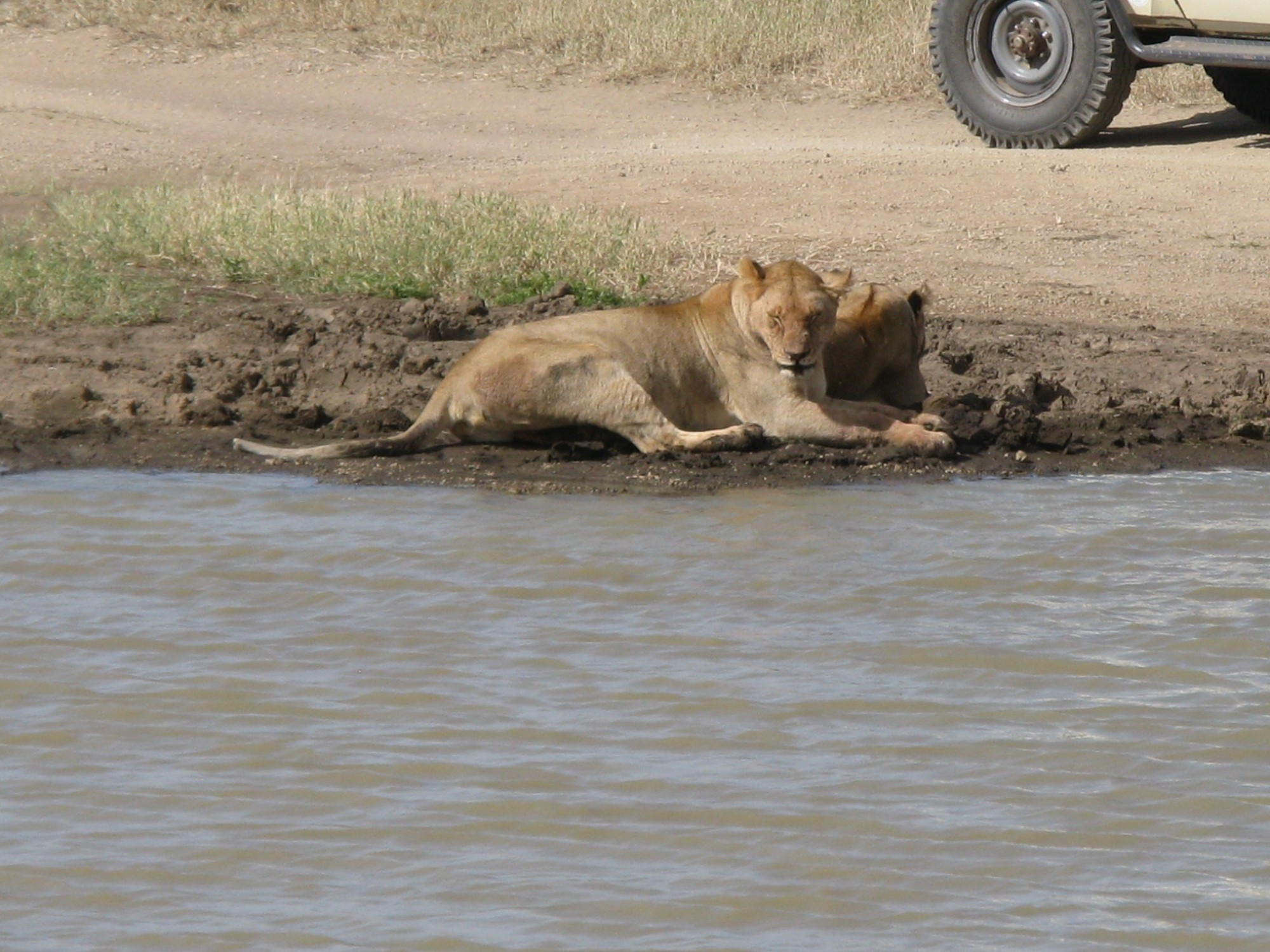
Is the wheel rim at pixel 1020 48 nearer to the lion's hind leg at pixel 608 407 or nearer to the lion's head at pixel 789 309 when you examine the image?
the lion's head at pixel 789 309

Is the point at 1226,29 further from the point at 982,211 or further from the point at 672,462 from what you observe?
the point at 672,462

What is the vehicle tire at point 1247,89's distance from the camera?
521 inches

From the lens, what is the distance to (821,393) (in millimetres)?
7594

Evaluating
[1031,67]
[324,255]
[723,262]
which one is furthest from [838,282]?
[1031,67]

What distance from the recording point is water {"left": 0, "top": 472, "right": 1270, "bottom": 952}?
3846 millimetres

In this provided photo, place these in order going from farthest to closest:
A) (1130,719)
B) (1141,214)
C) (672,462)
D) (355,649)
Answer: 1. (1141,214)
2. (672,462)
3. (355,649)
4. (1130,719)

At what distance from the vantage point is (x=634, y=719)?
484 centimetres

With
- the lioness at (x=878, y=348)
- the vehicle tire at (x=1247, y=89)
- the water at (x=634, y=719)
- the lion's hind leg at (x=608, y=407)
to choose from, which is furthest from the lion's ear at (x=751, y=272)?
the vehicle tire at (x=1247, y=89)

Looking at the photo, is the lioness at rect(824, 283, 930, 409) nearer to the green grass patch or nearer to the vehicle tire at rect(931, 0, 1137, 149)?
the green grass patch

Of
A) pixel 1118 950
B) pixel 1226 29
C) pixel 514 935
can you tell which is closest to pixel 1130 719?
pixel 1118 950

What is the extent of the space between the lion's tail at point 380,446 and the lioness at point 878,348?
1.52 m

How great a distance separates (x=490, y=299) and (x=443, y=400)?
6.18 feet

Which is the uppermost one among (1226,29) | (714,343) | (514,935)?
(1226,29)

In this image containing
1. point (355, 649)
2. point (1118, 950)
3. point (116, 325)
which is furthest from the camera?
point (116, 325)
